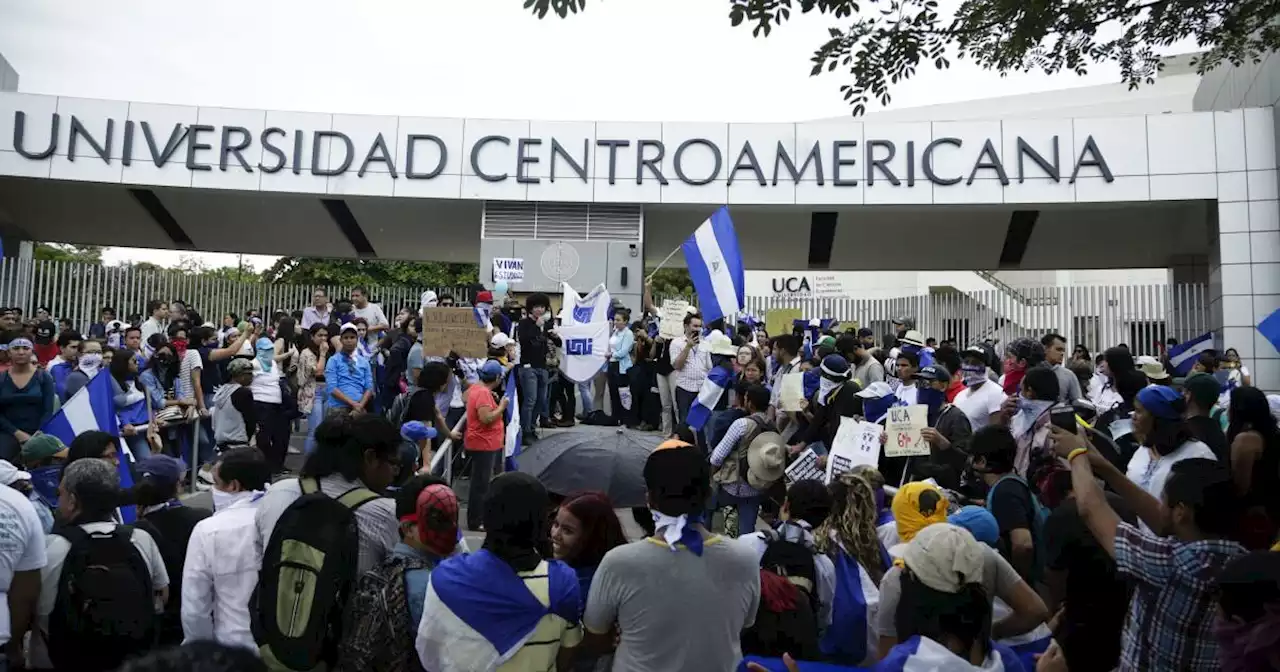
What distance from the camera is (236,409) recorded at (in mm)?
10047

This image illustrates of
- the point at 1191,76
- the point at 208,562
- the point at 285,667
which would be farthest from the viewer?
the point at 1191,76

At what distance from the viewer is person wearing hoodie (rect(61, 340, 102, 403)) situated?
375 inches

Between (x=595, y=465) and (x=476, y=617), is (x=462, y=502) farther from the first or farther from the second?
(x=476, y=617)

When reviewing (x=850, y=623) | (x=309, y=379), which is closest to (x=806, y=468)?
(x=850, y=623)

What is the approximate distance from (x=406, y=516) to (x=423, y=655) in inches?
24.0

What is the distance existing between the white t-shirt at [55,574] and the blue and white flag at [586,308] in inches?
310

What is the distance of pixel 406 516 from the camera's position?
391 centimetres

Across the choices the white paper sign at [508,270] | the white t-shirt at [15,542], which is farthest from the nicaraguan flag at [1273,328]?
the white paper sign at [508,270]

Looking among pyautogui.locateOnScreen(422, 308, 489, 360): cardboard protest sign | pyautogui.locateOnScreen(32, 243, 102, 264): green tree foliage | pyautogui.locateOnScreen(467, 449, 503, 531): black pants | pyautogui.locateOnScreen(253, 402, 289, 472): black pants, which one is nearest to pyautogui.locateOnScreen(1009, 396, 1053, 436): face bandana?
pyautogui.locateOnScreen(467, 449, 503, 531): black pants

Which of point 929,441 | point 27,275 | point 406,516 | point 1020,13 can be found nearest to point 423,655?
point 406,516

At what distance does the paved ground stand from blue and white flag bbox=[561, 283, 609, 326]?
236cm

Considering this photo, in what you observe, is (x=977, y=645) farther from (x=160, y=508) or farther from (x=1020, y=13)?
(x=1020, y=13)

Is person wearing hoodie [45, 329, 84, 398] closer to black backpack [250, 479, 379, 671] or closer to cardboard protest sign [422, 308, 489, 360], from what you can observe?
cardboard protest sign [422, 308, 489, 360]

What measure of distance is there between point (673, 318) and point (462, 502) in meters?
3.55
